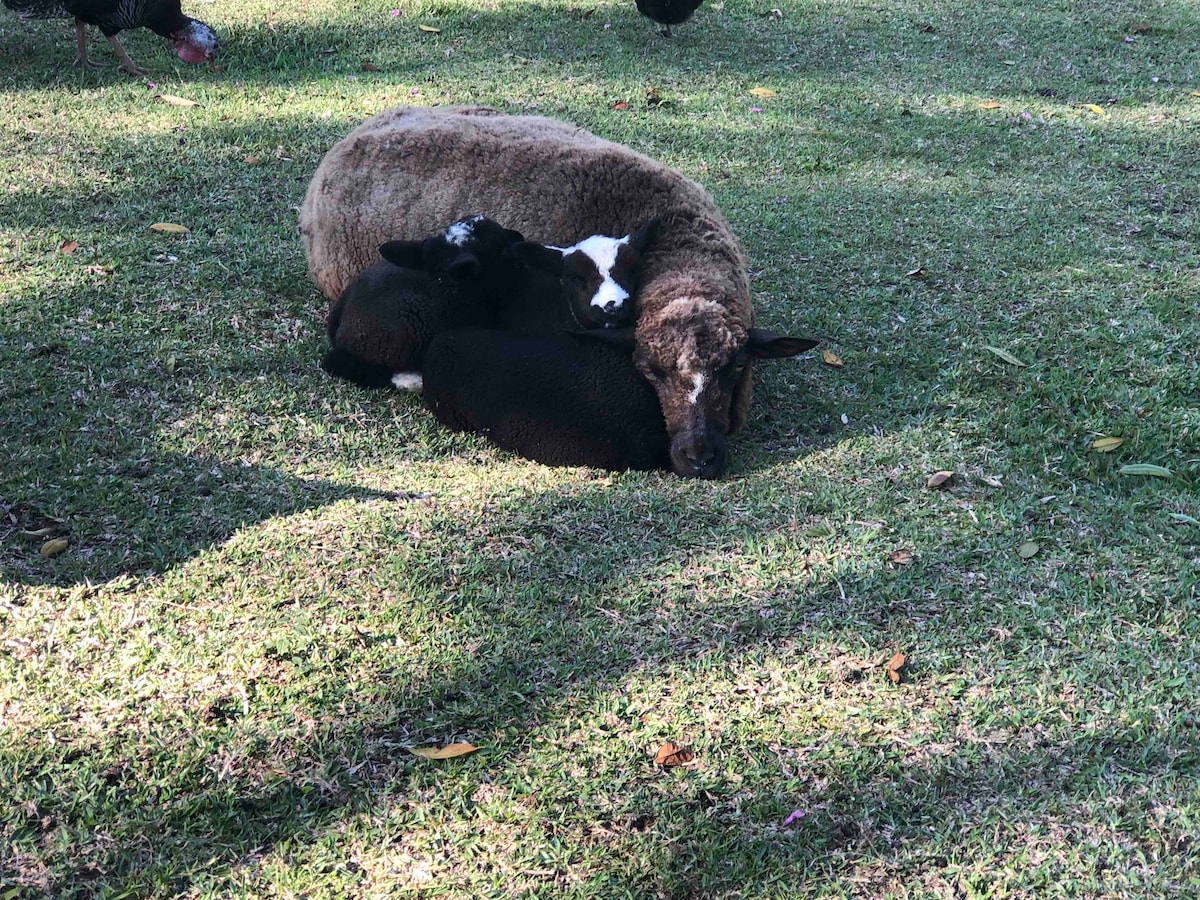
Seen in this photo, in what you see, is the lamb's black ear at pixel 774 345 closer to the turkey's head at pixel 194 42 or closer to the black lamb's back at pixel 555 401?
the black lamb's back at pixel 555 401

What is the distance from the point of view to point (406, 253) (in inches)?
229

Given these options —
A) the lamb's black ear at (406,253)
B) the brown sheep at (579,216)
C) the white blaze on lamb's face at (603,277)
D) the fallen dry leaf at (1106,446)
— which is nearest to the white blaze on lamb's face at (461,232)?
the lamb's black ear at (406,253)

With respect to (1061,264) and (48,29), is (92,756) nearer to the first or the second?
(1061,264)

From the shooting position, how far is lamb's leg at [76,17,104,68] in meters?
10.3

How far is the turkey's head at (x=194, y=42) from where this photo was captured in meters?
10.5

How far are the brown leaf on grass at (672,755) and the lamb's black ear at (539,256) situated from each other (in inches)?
118

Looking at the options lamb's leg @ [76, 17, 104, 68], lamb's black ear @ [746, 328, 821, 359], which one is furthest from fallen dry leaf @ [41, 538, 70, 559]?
lamb's leg @ [76, 17, 104, 68]

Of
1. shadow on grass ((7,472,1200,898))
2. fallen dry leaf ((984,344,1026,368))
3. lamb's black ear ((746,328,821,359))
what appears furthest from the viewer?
fallen dry leaf ((984,344,1026,368))

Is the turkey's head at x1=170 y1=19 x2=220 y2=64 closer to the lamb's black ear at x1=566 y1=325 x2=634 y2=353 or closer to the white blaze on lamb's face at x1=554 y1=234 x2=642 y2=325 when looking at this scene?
the white blaze on lamb's face at x1=554 y1=234 x2=642 y2=325

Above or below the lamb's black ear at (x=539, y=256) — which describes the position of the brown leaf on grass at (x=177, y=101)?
above

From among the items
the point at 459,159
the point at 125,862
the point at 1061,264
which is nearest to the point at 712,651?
the point at 125,862

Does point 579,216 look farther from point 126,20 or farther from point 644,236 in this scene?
point 126,20

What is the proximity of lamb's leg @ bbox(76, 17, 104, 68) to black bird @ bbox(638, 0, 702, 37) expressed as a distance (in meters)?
5.59

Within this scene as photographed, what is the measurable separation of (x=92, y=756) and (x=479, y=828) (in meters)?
1.21
